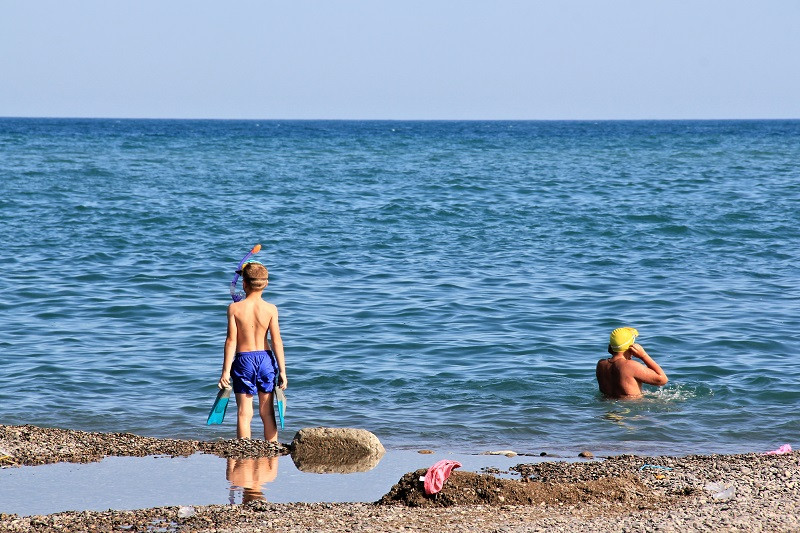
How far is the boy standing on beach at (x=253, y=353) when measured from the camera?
25.9ft

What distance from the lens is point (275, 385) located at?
26.5ft

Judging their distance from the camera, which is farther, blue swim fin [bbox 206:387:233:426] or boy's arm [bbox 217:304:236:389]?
blue swim fin [bbox 206:387:233:426]

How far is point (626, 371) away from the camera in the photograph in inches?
405

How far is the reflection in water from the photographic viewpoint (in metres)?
6.58

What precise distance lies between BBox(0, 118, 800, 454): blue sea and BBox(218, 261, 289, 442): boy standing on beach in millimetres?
937

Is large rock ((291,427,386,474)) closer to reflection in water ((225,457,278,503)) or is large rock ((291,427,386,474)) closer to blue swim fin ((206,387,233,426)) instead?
reflection in water ((225,457,278,503))

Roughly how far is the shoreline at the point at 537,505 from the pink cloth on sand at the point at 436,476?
5 cm

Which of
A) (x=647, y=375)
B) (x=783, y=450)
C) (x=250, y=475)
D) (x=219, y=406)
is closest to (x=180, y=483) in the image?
(x=250, y=475)

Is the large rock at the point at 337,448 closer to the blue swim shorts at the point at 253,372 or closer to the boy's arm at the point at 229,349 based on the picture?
the blue swim shorts at the point at 253,372

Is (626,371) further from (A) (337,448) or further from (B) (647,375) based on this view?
(A) (337,448)

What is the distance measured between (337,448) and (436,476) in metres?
1.44

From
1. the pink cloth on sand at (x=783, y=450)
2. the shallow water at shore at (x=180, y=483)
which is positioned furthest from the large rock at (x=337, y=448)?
the pink cloth on sand at (x=783, y=450)

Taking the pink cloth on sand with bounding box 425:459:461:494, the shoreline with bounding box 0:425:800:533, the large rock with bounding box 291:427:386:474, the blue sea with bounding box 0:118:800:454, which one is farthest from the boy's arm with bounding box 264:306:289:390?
the pink cloth on sand with bounding box 425:459:461:494

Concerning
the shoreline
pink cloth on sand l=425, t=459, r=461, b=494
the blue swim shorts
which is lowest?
the shoreline
